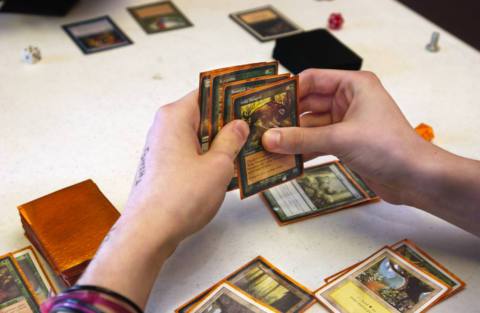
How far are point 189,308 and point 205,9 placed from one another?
147 cm

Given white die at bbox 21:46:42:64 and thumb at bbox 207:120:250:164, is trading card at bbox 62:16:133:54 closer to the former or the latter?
white die at bbox 21:46:42:64

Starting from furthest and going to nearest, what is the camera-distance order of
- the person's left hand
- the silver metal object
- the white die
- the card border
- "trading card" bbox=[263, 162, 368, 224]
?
the silver metal object → the white die → "trading card" bbox=[263, 162, 368, 224] → the card border → the person's left hand

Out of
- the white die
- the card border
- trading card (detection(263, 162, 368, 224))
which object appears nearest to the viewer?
the card border

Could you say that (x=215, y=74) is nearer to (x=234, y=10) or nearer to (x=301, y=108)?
(x=301, y=108)

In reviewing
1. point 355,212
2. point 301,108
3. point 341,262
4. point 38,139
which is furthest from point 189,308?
point 38,139

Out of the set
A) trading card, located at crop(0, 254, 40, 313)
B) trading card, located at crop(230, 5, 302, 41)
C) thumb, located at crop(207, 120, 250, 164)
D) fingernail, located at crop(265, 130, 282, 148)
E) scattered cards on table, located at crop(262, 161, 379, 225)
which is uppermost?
trading card, located at crop(230, 5, 302, 41)

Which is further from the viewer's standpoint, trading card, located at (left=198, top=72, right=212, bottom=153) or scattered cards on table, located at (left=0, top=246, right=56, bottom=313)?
trading card, located at (left=198, top=72, right=212, bottom=153)

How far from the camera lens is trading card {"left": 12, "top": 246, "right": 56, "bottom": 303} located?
1095 millimetres

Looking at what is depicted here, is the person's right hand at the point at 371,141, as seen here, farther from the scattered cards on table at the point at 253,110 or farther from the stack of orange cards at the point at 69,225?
the stack of orange cards at the point at 69,225

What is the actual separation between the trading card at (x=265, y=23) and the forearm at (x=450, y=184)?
1004 millimetres

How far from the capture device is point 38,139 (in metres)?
1.51

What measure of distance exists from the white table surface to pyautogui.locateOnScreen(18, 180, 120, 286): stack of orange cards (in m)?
0.10

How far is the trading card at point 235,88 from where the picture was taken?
1.18m

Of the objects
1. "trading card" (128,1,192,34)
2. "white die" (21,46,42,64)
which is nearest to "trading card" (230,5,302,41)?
"trading card" (128,1,192,34)
